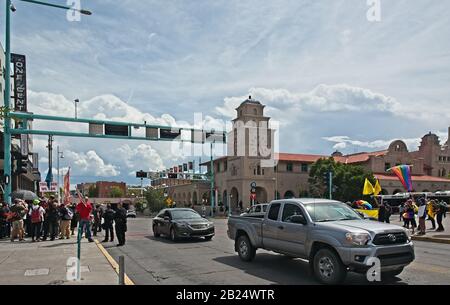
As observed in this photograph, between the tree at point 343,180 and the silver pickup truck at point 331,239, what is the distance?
5154cm

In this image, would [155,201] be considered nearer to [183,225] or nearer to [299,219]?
[183,225]

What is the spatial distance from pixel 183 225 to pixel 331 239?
945cm

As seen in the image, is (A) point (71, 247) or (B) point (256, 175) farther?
(B) point (256, 175)

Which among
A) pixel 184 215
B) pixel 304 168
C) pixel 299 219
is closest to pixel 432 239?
pixel 184 215

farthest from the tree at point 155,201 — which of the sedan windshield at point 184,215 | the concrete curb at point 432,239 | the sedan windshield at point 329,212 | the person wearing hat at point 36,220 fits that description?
the sedan windshield at point 329,212

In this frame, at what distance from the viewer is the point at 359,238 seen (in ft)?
25.4

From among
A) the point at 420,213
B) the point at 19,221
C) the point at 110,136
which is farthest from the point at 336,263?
the point at 110,136

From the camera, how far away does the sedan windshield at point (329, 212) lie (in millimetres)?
9055

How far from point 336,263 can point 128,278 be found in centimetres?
465

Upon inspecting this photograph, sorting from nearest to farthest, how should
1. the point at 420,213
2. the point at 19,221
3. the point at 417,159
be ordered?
the point at 19,221 → the point at 420,213 → the point at 417,159

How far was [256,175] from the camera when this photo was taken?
66688mm

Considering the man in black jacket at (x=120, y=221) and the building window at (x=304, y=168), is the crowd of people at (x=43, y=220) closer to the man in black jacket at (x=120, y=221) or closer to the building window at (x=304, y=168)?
the man in black jacket at (x=120, y=221)
